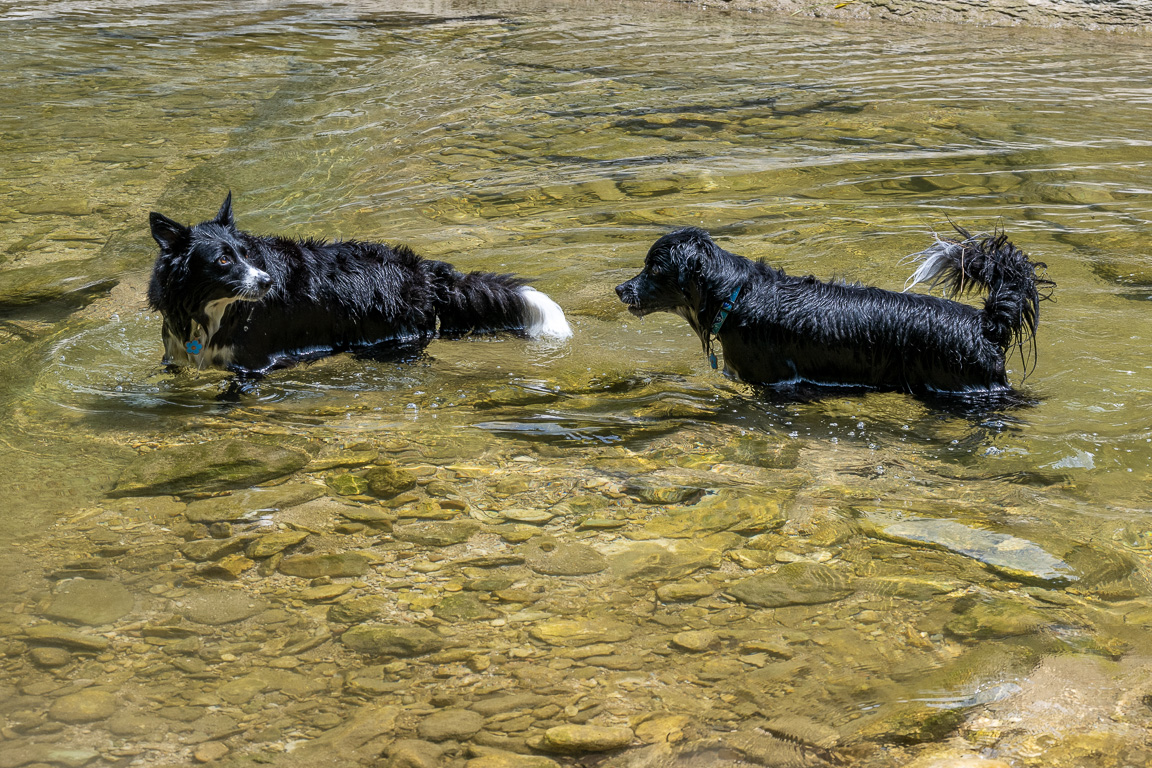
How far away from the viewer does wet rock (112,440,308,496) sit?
469 centimetres

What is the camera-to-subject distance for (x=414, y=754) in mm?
2924

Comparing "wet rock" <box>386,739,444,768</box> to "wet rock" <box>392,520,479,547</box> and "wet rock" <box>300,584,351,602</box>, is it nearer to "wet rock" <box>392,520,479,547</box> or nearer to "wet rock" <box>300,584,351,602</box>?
"wet rock" <box>300,584,351,602</box>

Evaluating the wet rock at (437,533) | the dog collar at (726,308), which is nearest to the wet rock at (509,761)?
the wet rock at (437,533)

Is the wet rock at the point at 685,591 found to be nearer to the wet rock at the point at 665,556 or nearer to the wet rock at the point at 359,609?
the wet rock at the point at 665,556

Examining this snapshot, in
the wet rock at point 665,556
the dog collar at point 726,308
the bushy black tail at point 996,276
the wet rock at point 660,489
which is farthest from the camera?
the dog collar at point 726,308

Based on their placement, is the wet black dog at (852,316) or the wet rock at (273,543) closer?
the wet rock at (273,543)

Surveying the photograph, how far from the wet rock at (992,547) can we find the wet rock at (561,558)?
1310 mm

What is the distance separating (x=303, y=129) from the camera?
11969 mm

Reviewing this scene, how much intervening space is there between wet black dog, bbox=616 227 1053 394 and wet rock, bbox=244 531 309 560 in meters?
2.84

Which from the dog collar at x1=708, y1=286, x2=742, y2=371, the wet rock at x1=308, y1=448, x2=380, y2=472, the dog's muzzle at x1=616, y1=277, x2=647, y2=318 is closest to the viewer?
the wet rock at x1=308, y1=448, x2=380, y2=472

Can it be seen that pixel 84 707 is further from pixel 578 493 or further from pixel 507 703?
pixel 578 493

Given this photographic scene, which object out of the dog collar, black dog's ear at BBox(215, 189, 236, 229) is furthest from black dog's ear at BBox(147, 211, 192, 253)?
the dog collar

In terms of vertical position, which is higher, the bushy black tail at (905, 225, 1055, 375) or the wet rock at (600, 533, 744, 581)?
the bushy black tail at (905, 225, 1055, 375)

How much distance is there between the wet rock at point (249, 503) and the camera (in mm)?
4398
